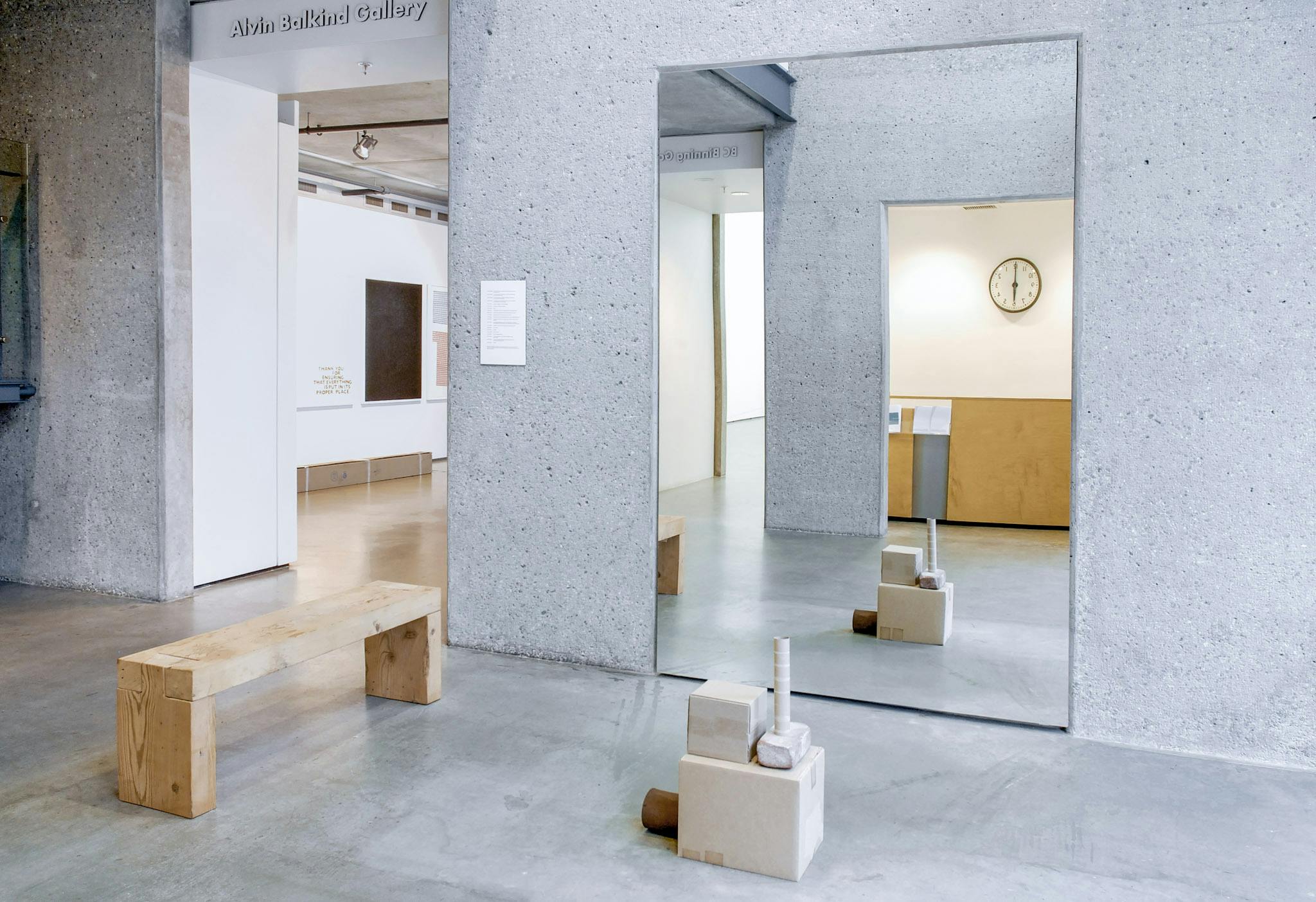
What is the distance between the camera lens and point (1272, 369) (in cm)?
352

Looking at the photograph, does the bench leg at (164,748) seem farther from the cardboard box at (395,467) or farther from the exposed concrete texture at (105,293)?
the cardboard box at (395,467)

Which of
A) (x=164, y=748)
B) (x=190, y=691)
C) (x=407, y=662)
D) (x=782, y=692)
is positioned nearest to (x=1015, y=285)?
(x=782, y=692)

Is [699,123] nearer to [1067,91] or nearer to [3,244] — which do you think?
[1067,91]

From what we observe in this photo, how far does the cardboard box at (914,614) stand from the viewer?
4504 mm

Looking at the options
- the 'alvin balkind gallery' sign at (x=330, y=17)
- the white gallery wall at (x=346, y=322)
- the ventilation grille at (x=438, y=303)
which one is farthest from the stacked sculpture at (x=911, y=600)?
the ventilation grille at (x=438, y=303)

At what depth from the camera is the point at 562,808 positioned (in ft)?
10.3

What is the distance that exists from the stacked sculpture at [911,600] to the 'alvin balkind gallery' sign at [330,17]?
11.1ft

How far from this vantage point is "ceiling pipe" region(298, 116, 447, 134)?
10.0 metres

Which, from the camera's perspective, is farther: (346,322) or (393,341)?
(393,341)

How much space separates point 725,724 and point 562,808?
25.9 inches

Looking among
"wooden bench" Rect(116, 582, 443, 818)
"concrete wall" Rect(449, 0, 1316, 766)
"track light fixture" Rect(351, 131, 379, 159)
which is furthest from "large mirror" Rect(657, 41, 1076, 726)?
"track light fixture" Rect(351, 131, 379, 159)

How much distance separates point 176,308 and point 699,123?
2.97 meters

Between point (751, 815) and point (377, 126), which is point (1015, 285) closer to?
Result: point (751, 815)

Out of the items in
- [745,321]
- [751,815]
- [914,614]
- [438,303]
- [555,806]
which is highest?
[438,303]
